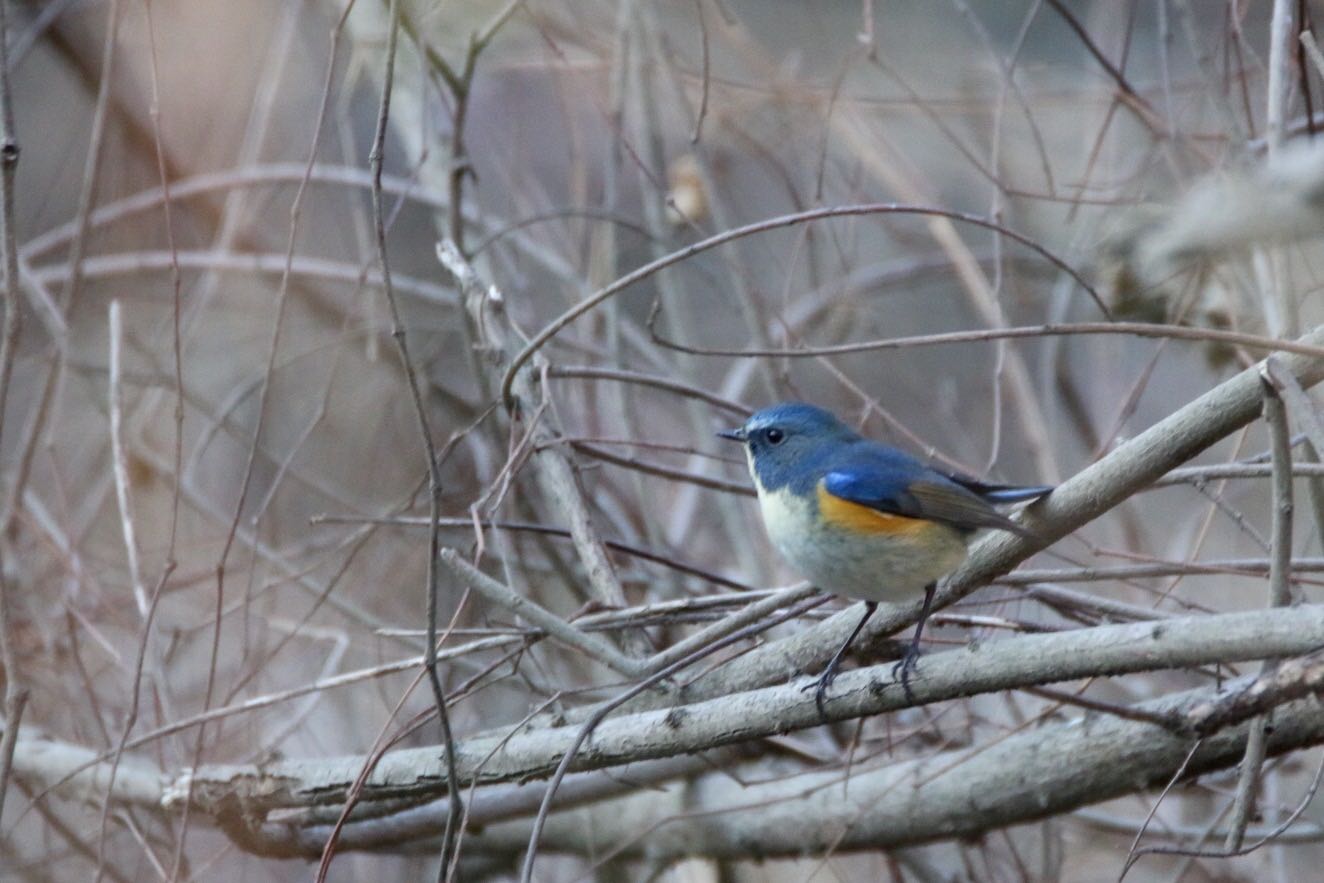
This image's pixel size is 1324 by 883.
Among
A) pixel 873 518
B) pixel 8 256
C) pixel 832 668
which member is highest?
pixel 8 256

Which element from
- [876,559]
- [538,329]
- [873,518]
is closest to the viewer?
[876,559]

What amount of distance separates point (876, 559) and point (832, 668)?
0.29 m

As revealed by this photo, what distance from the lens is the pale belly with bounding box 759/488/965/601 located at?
9.48ft

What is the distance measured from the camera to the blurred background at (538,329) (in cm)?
380

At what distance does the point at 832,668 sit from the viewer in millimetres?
2748

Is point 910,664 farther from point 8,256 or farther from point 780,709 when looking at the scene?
point 8,256

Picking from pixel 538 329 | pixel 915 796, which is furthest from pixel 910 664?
pixel 538 329

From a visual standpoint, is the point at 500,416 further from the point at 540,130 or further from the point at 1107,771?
the point at 540,130

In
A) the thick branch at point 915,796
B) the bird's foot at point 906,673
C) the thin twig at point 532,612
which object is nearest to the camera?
the bird's foot at point 906,673

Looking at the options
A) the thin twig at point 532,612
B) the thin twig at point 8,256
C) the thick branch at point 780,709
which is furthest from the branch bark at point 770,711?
the thin twig at point 8,256

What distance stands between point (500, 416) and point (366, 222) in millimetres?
1372

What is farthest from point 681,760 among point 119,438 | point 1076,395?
point 1076,395

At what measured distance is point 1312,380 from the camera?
94.7 inches

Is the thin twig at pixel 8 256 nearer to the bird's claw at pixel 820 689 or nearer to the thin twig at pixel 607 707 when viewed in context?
the thin twig at pixel 607 707
